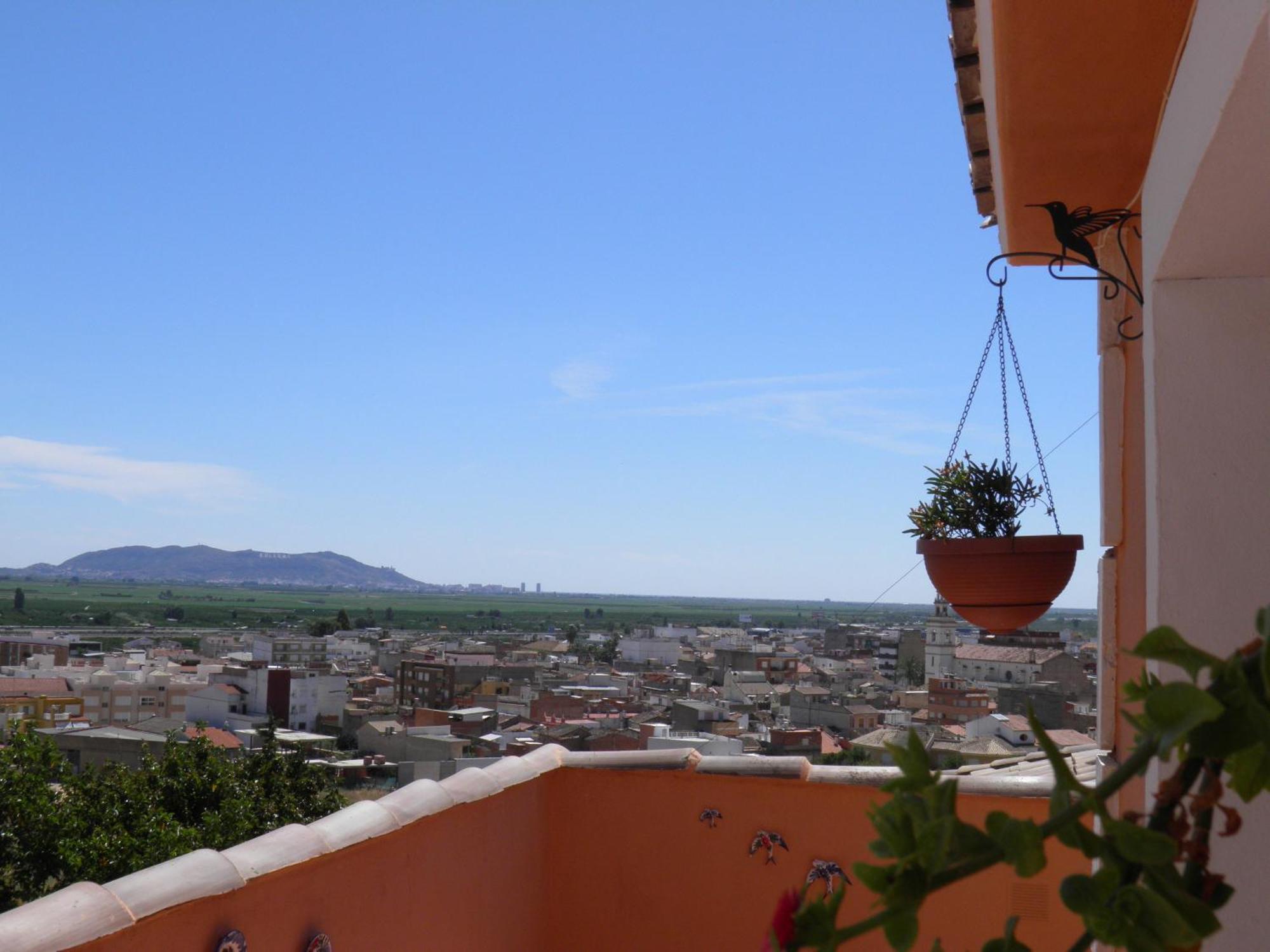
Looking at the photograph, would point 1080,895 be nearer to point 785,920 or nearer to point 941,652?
point 785,920

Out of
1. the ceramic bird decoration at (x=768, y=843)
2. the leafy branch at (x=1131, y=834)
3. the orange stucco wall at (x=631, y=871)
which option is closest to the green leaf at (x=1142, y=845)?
the leafy branch at (x=1131, y=834)

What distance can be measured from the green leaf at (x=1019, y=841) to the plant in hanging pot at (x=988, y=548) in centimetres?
165

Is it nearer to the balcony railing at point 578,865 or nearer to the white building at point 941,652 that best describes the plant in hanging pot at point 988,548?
the balcony railing at point 578,865

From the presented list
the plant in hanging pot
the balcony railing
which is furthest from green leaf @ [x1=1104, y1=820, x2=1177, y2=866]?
the plant in hanging pot

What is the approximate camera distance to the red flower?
34 centimetres

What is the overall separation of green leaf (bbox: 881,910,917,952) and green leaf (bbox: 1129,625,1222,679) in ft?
0.34

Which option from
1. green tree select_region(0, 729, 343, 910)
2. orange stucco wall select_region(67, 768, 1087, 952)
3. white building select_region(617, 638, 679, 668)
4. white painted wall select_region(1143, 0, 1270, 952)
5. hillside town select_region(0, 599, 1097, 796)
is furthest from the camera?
white building select_region(617, 638, 679, 668)

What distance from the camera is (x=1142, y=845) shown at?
1.04 feet

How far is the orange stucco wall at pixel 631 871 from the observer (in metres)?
2.17

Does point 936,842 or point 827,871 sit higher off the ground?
point 936,842

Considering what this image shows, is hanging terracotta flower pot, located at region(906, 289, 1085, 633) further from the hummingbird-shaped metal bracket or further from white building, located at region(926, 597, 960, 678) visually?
white building, located at region(926, 597, 960, 678)

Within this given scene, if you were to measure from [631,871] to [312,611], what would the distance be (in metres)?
87.6

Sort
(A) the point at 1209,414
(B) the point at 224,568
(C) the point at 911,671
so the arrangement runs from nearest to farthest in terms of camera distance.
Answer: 1. (A) the point at 1209,414
2. (C) the point at 911,671
3. (B) the point at 224,568

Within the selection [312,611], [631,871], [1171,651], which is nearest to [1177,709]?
[1171,651]
